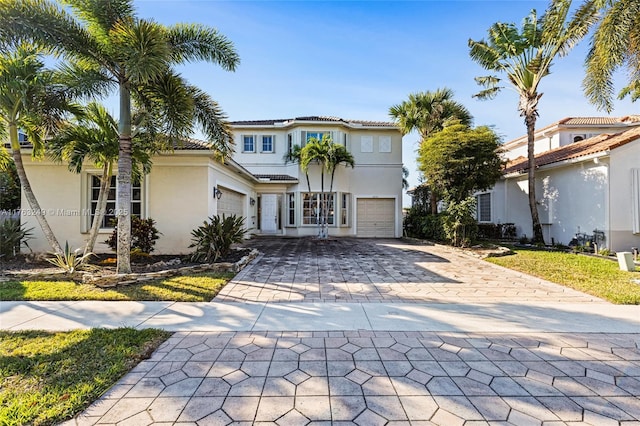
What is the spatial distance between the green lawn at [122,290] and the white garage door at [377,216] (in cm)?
1331

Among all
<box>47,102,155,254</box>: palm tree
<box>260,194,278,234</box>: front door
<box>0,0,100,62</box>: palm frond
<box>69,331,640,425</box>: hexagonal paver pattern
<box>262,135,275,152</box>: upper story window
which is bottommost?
<box>69,331,640,425</box>: hexagonal paver pattern

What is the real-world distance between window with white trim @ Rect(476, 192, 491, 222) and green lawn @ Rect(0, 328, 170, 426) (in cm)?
1965

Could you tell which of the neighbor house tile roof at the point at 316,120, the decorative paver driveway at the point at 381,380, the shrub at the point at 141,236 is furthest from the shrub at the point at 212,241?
the neighbor house tile roof at the point at 316,120

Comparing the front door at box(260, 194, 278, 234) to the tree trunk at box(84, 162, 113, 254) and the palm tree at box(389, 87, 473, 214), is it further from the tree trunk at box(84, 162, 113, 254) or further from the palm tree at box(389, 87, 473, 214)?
the tree trunk at box(84, 162, 113, 254)

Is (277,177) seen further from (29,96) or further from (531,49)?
(531,49)

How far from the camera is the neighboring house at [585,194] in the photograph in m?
11.3

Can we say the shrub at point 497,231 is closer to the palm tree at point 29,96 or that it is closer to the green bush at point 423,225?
the green bush at point 423,225

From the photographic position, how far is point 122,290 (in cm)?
654

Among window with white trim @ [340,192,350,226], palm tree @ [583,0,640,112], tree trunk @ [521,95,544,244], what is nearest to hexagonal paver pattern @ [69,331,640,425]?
palm tree @ [583,0,640,112]

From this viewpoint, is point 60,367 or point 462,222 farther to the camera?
Result: point 462,222

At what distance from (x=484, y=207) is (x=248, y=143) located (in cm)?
1572

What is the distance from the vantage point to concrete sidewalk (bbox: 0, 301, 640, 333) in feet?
15.1

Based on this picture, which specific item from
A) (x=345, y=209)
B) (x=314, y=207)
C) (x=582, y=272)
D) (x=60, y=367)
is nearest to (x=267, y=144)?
(x=314, y=207)

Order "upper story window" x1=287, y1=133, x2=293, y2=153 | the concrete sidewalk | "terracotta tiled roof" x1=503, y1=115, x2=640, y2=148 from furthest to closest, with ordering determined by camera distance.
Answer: "terracotta tiled roof" x1=503, y1=115, x2=640, y2=148 → "upper story window" x1=287, y1=133, x2=293, y2=153 → the concrete sidewalk
